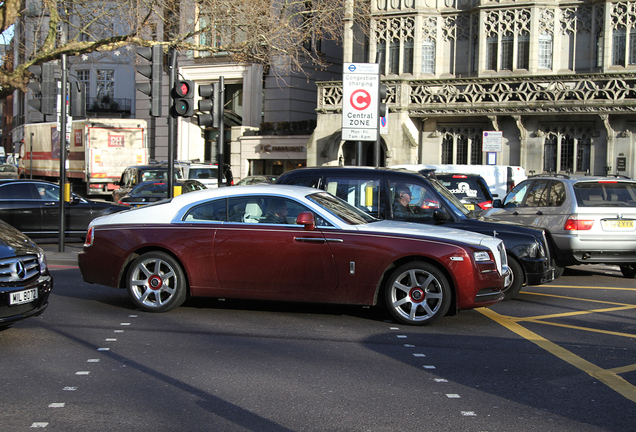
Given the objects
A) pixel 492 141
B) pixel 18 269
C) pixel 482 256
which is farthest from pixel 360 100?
pixel 18 269

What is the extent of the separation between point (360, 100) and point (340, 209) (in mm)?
6559

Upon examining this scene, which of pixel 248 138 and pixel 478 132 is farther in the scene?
pixel 248 138

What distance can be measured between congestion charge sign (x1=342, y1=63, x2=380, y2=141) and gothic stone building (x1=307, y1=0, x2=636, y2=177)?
49.8 ft

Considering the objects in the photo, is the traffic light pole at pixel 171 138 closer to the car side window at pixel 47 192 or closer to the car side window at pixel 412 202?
the car side window at pixel 47 192

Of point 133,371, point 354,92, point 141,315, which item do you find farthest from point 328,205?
point 354,92

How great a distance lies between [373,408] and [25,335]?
3.97 m

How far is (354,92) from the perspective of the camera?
46.6 ft

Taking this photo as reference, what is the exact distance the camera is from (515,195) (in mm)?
12984

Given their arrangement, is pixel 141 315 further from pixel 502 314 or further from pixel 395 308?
pixel 502 314

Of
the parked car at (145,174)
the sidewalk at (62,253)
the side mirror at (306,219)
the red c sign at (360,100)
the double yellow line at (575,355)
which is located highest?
the red c sign at (360,100)

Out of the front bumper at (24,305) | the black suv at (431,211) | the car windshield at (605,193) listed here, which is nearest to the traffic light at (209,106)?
the black suv at (431,211)

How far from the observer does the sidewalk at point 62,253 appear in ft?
42.2

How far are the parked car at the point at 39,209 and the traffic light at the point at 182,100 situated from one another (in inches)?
133

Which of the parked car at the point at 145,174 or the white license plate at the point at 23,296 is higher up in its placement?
the parked car at the point at 145,174
